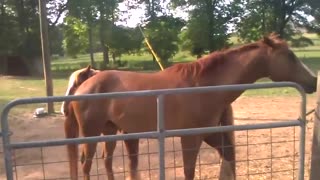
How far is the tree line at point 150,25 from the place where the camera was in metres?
31.2

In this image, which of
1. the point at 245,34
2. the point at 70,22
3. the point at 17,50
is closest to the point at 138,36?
the point at 70,22

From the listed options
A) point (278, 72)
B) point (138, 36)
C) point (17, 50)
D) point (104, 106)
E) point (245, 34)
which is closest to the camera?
point (278, 72)

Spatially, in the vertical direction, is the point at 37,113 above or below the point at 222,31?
below

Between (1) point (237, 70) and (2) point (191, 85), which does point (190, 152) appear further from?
(1) point (237, 70)

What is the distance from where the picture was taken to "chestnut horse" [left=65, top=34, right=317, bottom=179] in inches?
175

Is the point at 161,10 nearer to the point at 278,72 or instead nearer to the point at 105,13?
the point at 105,13

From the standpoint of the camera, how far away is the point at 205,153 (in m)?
6.57

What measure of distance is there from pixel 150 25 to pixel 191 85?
33164 mm

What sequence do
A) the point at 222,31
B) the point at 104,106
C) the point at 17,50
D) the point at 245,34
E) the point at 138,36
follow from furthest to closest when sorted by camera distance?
the point at 245,34
the point at 222,31
the point at 138,36
the point at 17,50
the point at 104,106

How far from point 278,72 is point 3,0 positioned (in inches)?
1208

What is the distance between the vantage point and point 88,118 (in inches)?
194

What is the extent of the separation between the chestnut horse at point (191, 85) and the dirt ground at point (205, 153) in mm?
257

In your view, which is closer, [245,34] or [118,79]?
[118,79]

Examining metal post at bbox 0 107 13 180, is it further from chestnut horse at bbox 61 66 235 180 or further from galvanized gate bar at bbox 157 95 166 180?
chestnut horse at bbox 61 66 235 180
